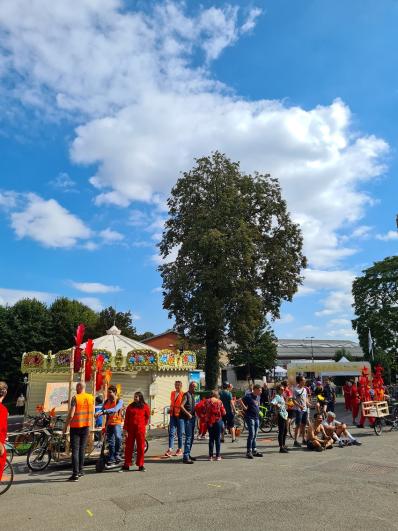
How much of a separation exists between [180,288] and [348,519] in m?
23.0

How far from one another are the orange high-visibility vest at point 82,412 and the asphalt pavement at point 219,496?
3.38 ft

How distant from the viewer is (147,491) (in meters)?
7.35

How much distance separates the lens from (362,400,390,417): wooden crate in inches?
569

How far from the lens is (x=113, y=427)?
31.4ft

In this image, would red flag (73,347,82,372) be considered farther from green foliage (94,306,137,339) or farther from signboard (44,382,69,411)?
green foliage (94,306,137,339)

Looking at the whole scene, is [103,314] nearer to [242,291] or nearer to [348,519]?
[242,291]

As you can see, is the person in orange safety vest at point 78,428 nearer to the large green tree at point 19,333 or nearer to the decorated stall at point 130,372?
the decorated stall at point 130,372

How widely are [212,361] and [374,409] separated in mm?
15893

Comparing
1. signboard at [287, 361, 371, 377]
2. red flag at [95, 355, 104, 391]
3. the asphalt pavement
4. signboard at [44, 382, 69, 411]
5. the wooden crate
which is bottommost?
the asphalt pavement

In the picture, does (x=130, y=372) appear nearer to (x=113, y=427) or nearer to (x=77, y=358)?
(x=77, y=358)

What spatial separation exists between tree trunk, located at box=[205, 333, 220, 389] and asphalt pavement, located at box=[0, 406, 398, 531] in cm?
1874

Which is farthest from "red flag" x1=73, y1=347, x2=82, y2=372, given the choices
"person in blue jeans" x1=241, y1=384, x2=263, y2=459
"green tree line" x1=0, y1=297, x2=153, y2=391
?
"green tree line" x1=0, y1=297, x2=153, y2=391

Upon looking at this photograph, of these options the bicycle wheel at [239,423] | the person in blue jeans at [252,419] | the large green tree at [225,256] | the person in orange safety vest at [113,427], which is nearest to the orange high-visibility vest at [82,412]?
the person in orange safety vest at [113,427]

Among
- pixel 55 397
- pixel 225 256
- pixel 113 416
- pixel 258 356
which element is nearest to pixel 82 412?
pixel 113 416
